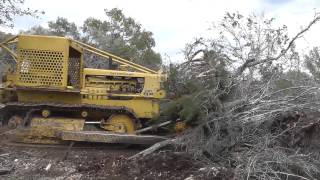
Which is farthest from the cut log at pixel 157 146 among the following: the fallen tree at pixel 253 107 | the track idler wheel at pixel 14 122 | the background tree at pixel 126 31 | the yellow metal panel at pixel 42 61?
the background tree at pixel 126 31

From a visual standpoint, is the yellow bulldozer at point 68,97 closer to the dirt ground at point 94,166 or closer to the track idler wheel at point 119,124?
the track idler wheel at point 119,124

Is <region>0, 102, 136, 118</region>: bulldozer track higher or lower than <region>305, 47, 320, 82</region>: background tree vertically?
lower

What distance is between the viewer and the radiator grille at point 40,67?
11977mm

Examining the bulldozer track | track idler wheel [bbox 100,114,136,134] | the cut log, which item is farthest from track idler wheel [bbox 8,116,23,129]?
the cut log

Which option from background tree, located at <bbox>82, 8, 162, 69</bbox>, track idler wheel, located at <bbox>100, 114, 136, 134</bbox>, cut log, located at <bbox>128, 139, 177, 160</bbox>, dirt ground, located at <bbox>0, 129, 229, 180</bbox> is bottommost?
dirt ground, located at <bbox>0, 129, 229, 180</bbox>

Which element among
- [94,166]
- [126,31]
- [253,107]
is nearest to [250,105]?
[253,107]

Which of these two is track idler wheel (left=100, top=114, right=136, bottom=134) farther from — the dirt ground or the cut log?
the cut log

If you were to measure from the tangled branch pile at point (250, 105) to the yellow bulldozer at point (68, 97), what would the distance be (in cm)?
152

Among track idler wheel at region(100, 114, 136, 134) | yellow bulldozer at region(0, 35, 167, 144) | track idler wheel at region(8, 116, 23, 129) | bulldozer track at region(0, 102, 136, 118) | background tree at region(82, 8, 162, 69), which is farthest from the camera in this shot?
background tree at region(82, 8, 162, 69)

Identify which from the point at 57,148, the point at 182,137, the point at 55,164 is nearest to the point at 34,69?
the point at 57,148

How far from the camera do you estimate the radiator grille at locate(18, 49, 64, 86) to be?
12.0 metres

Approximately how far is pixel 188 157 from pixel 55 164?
243 centimetres

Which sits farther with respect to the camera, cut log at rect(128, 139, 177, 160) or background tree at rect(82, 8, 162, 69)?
background tree at rect(82, 8, 162, 69)

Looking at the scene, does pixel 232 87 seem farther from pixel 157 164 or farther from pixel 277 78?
pixel 157 164
